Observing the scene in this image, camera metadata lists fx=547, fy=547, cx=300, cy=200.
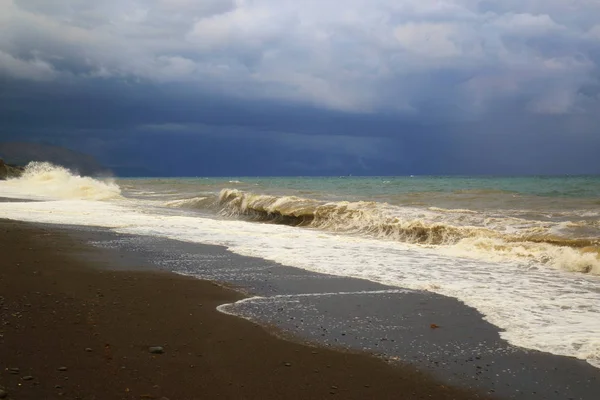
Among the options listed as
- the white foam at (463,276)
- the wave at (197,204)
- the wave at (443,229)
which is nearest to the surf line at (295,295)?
the white foam at (463,276)

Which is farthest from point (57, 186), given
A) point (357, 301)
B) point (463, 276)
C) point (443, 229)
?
point (357, 301)

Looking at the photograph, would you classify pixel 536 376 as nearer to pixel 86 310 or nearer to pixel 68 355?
pixel 68 355

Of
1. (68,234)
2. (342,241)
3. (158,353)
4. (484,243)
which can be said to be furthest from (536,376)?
(68,234)

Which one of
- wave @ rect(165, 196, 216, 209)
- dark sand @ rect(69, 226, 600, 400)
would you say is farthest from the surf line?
wave @ rect(165, 196, 216, 209)

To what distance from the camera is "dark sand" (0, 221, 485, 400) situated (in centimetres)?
426

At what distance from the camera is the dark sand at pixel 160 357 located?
14.0ft

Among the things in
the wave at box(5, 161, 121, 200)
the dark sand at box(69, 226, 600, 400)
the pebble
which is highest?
the wave at box(5, 161, 121, 200)

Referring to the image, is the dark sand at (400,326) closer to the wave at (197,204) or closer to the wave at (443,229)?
the wave at (443,229)

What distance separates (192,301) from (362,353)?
9.42 feet

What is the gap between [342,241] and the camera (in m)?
15.3

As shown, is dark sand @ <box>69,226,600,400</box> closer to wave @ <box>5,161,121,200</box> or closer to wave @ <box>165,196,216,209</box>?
wave @ <box>165,196,216,209</box>

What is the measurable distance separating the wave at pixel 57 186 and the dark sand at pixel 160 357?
30.4 metres

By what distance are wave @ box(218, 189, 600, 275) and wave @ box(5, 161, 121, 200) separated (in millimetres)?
13853

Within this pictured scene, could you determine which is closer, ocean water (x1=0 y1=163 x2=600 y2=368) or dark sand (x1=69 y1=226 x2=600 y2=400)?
dark sand (x1=69 y1=226 x2=600 y2=400)
